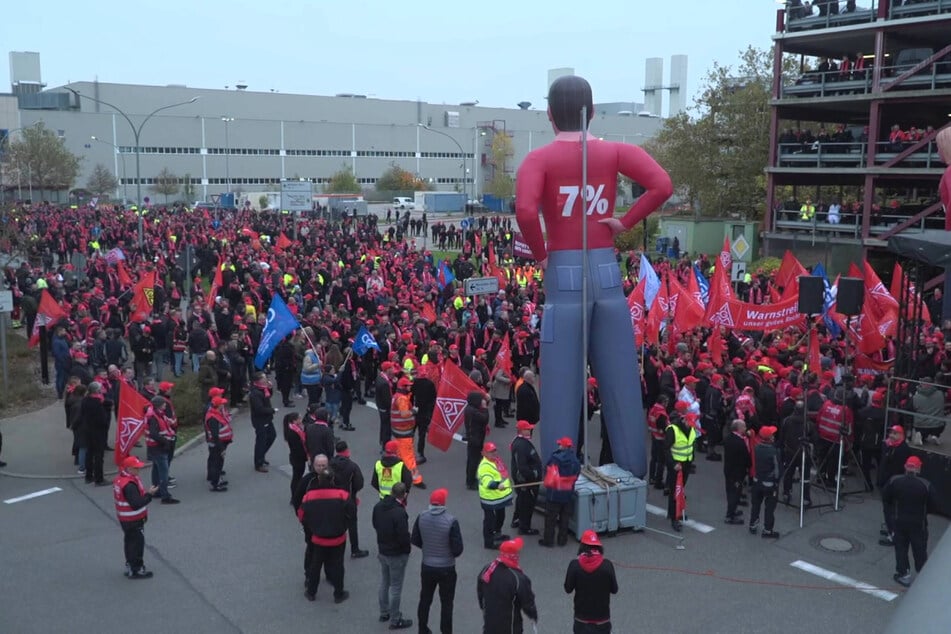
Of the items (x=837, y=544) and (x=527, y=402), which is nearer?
(x=837, y=544)

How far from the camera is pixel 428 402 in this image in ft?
47.3

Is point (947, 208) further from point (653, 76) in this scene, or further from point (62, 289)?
point (653, 76)

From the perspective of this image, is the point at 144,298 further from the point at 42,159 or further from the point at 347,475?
the point at 42,159

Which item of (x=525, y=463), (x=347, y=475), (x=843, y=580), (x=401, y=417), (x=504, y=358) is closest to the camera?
(x=347, y=475)

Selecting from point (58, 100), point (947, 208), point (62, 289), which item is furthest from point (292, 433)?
point (58, 100)

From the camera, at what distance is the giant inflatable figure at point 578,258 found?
11.7m

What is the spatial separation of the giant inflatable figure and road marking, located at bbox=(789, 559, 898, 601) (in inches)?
103

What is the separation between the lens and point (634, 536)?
11.1 metres

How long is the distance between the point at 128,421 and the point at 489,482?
549cm

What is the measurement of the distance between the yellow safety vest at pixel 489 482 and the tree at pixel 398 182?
86150 millimetres

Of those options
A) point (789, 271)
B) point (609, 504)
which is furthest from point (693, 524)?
point (789, 271)

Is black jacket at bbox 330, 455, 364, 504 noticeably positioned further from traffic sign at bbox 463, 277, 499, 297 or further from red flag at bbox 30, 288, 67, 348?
red flag at bbox 30, 288, 67, 348

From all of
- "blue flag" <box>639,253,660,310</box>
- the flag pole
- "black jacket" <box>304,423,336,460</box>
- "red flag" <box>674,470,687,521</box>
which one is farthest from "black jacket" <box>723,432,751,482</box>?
"blue flag" <box>639,253,660,310</box>

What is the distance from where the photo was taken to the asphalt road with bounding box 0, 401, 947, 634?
8859 mm
